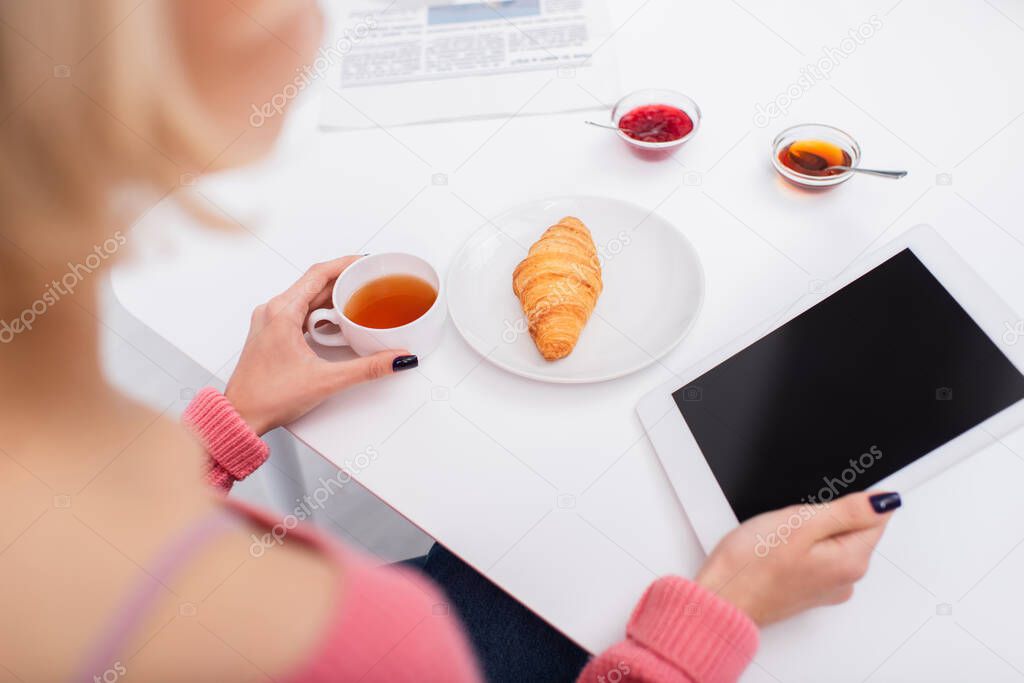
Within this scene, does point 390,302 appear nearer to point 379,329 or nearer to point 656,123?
point 379,329

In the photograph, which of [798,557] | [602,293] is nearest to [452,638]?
[798,557]

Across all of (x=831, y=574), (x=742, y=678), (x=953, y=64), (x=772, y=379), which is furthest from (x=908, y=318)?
(x=953, y=64)

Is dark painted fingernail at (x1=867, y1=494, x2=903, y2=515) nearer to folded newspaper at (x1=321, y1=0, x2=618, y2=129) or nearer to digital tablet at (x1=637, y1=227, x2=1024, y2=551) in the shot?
digital tablet at (x1=637, y1=227, x2=1024, y2=551)

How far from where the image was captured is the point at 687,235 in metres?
0.95

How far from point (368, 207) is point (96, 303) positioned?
527 millimetres

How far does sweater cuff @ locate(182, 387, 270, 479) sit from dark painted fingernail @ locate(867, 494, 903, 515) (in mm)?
682

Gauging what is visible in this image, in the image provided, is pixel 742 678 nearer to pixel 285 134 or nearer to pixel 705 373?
pixel 705 373

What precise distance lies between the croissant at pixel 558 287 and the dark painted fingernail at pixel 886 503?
0.37 meters

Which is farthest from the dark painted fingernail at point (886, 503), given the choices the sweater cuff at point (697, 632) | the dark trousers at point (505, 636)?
the dark trousers at point (505, 636)

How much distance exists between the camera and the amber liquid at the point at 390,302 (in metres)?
0.84

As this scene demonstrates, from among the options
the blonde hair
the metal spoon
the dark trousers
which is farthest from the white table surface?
the blonde hair

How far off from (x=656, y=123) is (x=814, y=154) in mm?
240

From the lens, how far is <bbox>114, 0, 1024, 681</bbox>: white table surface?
67cm

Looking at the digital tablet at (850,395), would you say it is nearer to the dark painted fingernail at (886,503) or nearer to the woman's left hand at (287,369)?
the dark painted fingernail at (886,503)
